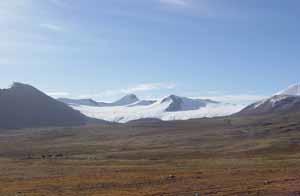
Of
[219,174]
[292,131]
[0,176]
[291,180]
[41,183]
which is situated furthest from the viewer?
[292,131]

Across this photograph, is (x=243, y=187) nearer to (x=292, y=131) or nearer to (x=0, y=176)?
(x=0, y=176)

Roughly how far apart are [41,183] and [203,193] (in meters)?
19.5

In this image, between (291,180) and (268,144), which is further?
(268,144)

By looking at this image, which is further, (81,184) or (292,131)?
(292,131)

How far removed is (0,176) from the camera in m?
66.1

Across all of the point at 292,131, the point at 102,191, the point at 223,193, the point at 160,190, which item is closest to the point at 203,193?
the point at 223,193

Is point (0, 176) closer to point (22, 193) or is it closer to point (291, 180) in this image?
point (22, 193)

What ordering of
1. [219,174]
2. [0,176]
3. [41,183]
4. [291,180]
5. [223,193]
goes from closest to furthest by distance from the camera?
[223,193], [291,180], [41,183], [219,174], [0,176]

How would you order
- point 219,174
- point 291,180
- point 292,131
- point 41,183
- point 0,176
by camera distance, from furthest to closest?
point 292,131 < point 0,176 < point 219,174 < point 41,183 < point 291,180

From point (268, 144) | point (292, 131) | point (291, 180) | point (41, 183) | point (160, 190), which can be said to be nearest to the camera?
point (160, 190)

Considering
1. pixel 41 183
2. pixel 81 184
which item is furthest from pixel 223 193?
pixel 41 183

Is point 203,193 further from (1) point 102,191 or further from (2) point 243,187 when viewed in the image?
(1) point 102,191

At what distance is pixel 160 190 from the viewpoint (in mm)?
44625

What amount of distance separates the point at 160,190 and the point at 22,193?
11.4 metres
